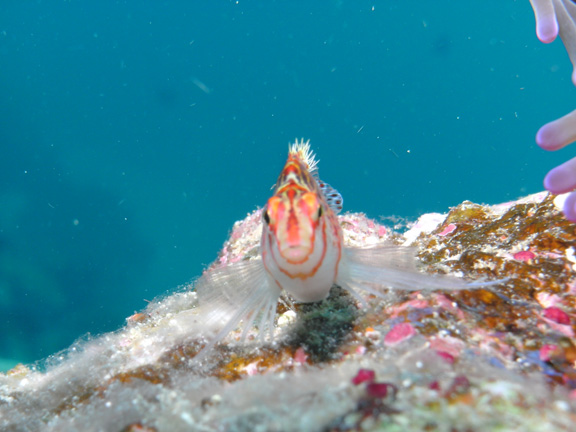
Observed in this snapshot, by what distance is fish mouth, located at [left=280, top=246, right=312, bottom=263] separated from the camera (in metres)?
2.30

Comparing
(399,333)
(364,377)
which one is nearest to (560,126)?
(399,333)

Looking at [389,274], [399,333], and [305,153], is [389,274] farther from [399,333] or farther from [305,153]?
[305,153]

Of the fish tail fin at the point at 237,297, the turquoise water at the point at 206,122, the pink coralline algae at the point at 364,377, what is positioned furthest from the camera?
the turquoise water at the point at 206,122

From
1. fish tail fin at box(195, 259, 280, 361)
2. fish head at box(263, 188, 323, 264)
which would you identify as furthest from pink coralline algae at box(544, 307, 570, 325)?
fish tail fin at box(195, 259, 280, 361)

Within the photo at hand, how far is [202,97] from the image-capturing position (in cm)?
4347

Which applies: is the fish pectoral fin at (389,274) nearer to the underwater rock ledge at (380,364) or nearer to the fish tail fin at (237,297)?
the underwater rock ledge at (380,364)

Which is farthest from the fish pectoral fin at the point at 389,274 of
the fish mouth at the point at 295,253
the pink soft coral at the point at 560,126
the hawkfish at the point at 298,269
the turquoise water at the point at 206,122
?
the turquoise water at the point at 206,122

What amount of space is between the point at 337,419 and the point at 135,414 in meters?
1.36

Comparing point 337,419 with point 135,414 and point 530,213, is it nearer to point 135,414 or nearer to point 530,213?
point 135,414

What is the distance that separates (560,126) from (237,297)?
3083 mm

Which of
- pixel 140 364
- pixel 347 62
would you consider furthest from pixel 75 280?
pixel 347 62

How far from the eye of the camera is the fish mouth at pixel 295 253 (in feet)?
7.54

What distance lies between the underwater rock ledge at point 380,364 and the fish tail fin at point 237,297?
0.21m

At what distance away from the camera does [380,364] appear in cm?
197
